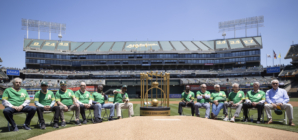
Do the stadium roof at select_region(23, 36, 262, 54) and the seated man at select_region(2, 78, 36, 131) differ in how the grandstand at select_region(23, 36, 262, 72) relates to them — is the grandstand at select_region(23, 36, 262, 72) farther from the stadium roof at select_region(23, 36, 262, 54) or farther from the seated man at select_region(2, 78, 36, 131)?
the seated man at select_region(2, 78, 36, 131)

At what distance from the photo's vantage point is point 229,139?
5988 millimetres

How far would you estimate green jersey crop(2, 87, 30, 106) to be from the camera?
8000 millimetres

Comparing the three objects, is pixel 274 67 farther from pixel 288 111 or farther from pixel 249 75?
pixel 288 111

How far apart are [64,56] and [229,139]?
65.7 meters

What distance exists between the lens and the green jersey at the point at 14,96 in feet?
26.2

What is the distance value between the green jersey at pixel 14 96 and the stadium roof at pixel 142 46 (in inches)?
2237

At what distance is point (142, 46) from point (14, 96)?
198ft

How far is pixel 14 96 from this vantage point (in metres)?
8.11

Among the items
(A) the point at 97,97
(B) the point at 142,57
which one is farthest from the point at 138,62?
(A) the point at 97,97

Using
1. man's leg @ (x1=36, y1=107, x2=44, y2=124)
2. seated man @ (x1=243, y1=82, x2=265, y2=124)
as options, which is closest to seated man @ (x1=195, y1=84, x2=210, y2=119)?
seated man @ (x1=243, y1=82, x2=265, y2=124)

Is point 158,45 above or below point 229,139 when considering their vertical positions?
above

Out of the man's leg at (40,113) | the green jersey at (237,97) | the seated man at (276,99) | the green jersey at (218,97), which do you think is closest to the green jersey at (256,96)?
the green jersey at (237,97)

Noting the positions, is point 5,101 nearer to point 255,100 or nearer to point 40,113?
point 40,113

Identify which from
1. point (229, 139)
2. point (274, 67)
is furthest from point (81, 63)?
point (229, 139)
